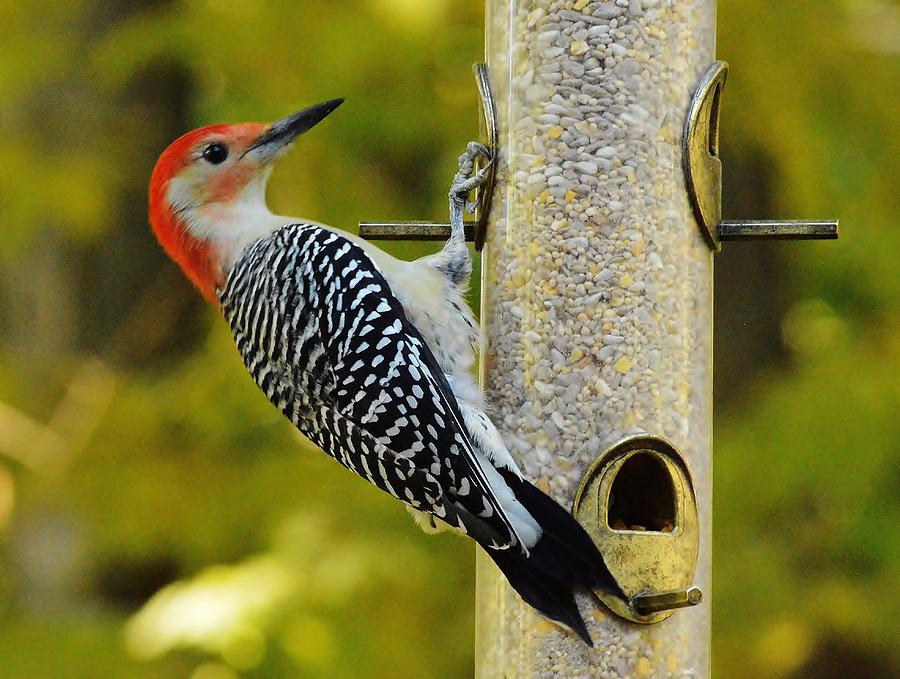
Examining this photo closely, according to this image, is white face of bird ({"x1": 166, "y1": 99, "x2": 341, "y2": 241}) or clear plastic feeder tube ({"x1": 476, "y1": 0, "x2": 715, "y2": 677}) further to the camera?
white face of bird ({"x1": 166, "y1": 99, "x2": 341, "y2": 241})

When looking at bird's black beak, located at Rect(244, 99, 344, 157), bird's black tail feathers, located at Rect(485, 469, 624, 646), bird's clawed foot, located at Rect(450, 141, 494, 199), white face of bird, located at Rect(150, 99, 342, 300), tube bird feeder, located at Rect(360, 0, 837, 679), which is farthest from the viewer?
white face of bird, located at Rect(150, 99, 342, 300)

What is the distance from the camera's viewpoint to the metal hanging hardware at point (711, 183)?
12.6 ft

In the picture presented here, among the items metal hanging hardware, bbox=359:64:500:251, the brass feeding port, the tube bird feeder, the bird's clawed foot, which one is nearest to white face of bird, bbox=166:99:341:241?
metal hanging hardware, bbox=359:64:500:251

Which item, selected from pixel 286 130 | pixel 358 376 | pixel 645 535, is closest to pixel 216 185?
pixel 286 130

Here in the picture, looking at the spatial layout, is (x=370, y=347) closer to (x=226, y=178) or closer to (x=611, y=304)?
(x=611, y=304)

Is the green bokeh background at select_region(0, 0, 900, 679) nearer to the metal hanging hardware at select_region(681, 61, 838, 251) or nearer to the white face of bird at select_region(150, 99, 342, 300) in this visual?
the white face of bird at select_region(150, 99, 342, 300)

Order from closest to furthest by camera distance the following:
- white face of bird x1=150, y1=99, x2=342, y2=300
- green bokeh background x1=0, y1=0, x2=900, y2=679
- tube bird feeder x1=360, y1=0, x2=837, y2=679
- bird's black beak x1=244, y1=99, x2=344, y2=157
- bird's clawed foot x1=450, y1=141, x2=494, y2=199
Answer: tube bird feeder x1=360, y1=0, x2=837, y2=679
bird's clawed foot x1=450, y1=141, x2=494, y2=199
bird's black beak x1=244, y1=99, x2=344, y2=157
white face of bird x1=150, y1=99, x2=342, y2=300
green bokeh background x1=0, y1=0, x2=900, y2=679

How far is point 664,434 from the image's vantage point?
379cm

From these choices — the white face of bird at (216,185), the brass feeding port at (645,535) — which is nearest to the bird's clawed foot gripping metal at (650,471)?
the brass feeding port at (645,535)

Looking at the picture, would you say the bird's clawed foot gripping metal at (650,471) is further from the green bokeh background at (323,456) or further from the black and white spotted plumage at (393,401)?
the green bokeh background at (323,456)

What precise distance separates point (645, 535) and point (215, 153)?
6.11 feet

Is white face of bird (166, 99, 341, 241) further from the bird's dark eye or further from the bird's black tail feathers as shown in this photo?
the bird's black tail feathers

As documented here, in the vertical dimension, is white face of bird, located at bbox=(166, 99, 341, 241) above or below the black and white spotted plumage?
above

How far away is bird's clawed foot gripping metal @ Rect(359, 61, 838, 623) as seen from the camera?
3717 mm
